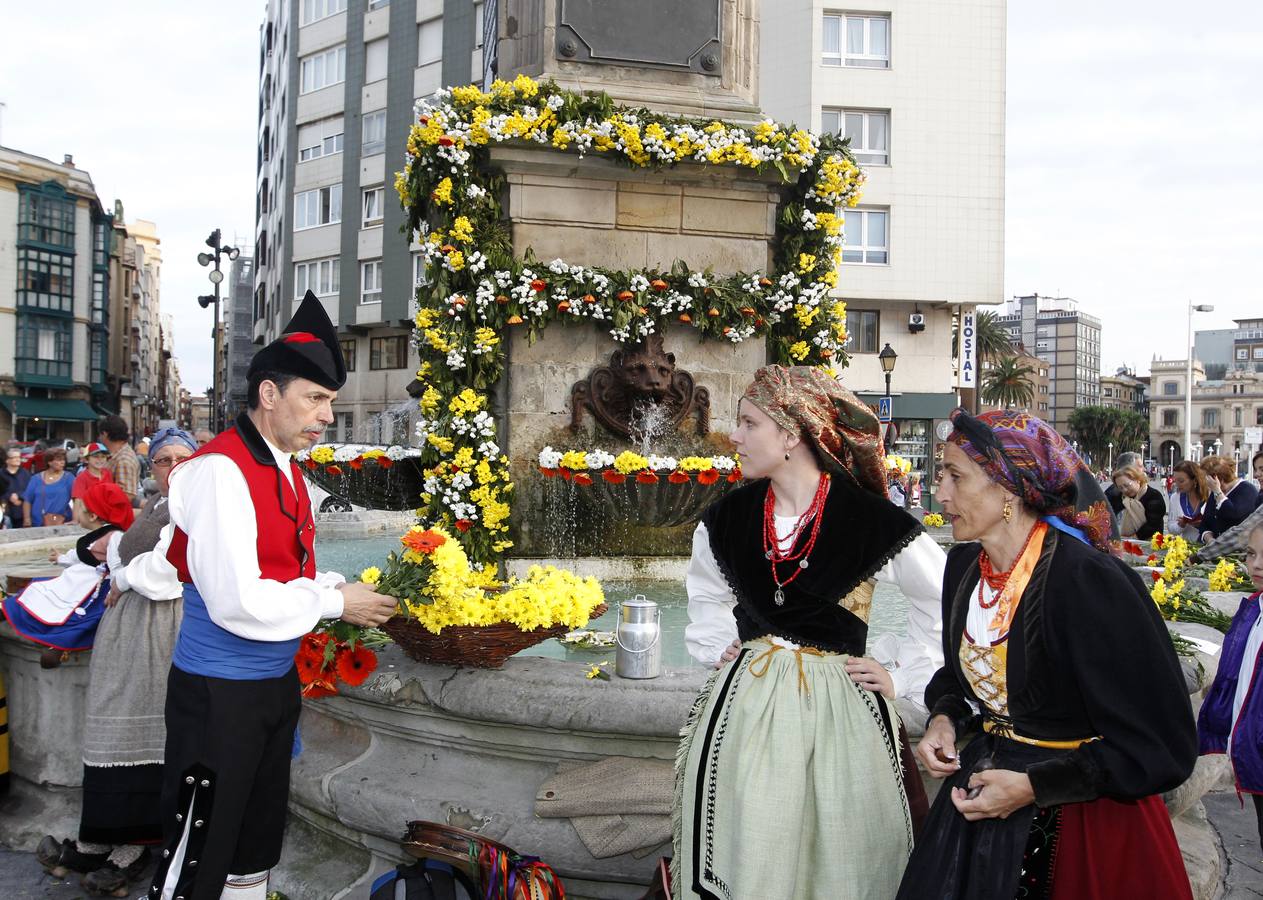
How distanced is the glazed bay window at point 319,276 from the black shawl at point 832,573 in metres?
38.7

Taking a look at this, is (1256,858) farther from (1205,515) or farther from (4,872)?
(1205,515)

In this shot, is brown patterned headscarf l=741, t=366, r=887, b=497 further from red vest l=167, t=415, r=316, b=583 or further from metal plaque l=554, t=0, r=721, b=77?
metal plaque l=554, t=0, r=721, b=77

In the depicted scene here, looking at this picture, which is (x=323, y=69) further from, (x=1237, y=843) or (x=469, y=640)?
(x=1237, y=843)

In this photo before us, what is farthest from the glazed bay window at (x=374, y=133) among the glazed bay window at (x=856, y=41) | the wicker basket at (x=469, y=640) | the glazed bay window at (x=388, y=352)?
the wicker basket at (x=469, y=640)

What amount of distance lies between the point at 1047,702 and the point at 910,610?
65 centimetres

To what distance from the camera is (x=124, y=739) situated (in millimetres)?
4137

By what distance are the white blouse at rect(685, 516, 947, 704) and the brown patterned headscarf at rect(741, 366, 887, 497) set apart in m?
0.22

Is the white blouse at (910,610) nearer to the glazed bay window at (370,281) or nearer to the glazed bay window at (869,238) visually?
the glazed bay window at (869,238)

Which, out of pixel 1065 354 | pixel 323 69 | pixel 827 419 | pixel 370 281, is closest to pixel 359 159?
pixel 370 281

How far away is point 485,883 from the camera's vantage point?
3197mm

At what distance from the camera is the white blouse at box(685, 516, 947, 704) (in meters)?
2.84

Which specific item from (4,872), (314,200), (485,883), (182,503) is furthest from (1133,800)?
(314,200)

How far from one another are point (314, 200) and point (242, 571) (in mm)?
40692

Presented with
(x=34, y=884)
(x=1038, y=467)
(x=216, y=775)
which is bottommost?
(x=34, y=884)
